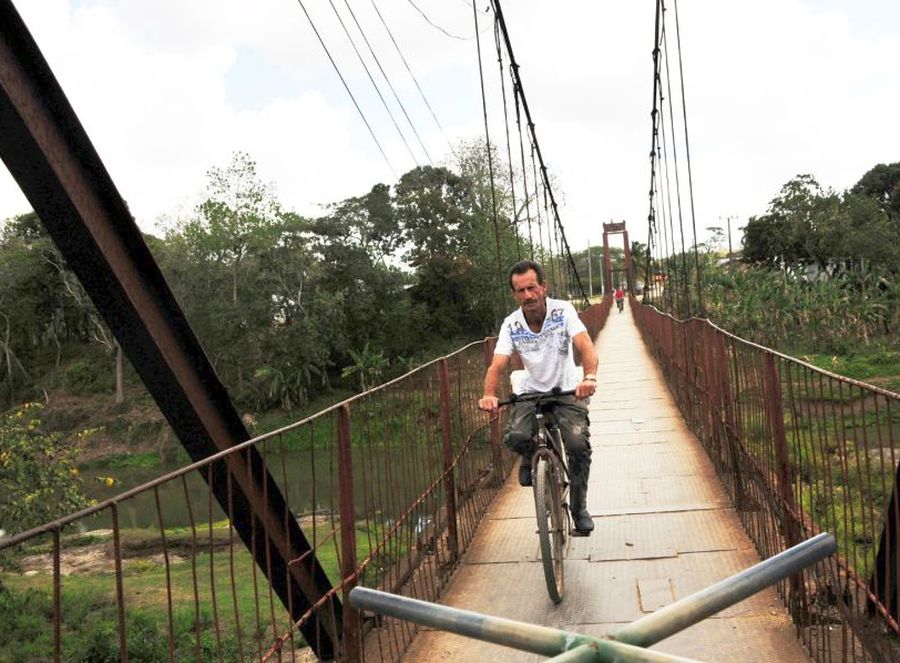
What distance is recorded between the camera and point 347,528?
114 inches

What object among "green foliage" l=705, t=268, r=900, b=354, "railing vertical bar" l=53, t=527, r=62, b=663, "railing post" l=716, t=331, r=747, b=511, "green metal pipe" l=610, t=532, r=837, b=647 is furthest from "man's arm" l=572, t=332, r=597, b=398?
"green foliage" l=705, t=268, r=900, b=354

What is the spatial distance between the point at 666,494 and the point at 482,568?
1.89 metres

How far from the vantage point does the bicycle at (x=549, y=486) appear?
11.5 ft

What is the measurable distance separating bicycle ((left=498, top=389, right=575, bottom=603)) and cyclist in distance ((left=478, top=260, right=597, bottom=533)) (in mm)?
58

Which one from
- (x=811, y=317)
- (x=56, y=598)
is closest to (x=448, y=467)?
(x=56, y=598)

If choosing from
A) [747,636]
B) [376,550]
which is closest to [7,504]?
[376,550]

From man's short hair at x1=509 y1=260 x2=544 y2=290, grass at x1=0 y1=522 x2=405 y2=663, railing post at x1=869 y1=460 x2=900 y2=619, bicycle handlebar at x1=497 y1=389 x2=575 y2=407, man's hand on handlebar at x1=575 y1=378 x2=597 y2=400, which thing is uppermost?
man's short hair at x1=509 y1=260 x2=544 y2=290

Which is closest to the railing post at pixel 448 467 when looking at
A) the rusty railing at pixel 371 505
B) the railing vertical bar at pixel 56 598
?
the rusty railing at pixel 371 505

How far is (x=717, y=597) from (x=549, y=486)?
2.81m

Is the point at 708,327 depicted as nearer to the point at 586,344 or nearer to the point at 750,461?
the point at 750,461

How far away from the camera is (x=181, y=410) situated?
9.21 ft

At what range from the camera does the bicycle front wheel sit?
11.5ft

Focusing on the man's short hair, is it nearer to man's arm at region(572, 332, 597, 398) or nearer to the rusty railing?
man's arm at region(572, 332, 597, 398)

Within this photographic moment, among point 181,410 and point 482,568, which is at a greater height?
point 181,410
